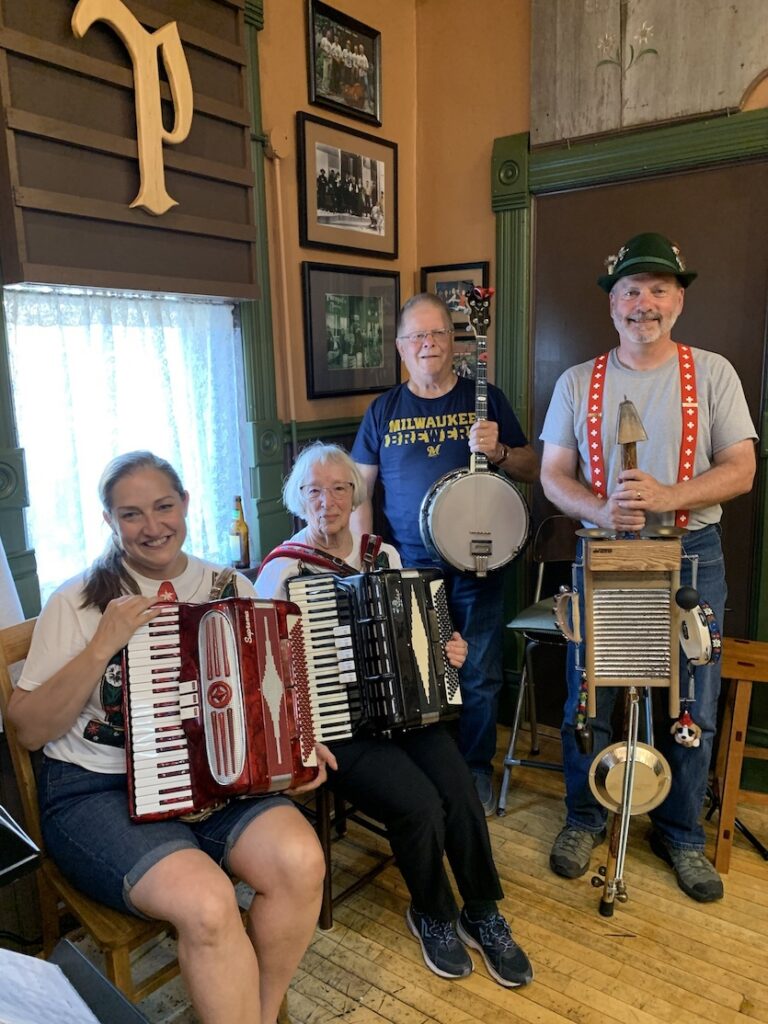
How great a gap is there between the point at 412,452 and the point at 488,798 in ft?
4.14

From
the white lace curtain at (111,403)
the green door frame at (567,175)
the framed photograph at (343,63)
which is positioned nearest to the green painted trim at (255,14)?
the framed photograph at (343,63)

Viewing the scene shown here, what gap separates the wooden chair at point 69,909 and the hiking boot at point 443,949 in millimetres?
683

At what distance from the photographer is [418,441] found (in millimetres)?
2666

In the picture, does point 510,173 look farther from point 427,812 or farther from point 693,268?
point 427,812

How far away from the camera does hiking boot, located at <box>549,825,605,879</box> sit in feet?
7.80

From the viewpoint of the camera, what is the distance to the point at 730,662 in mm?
2416

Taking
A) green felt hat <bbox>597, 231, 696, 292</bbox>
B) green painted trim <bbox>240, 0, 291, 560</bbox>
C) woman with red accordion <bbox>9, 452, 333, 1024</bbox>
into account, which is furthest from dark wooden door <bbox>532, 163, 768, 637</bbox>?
woman with red accordion <bbox>9, 452, 333, 1024</bbox>

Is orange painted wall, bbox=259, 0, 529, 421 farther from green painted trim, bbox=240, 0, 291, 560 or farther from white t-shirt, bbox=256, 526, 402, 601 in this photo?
white t-shirt, bbox=256, 526, 402, 601

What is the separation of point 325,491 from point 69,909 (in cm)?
118

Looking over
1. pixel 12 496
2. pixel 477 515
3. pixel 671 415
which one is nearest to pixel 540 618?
pixel 477 515

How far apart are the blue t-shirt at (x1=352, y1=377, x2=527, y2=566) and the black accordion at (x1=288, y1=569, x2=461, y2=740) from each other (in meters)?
0.75

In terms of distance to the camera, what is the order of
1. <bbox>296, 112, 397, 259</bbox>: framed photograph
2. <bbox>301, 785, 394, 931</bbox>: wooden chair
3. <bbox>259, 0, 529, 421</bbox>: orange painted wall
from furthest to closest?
<bbox>296, 112, 397, 259</bbox>: framed photograph < <bbox>259, 0, 529, 421</bbox>: orange painted wall < <bbox>301, 785, 394, 931</bbox>: wooden chair

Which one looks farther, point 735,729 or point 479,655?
point 479,655

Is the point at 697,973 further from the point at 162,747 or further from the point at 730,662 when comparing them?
the point at 162,747
